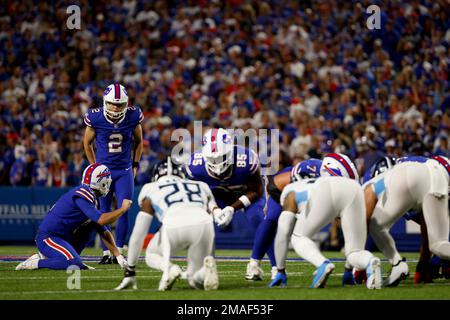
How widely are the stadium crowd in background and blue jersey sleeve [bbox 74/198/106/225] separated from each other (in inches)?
269

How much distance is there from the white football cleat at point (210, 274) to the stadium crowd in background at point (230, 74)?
8.04 m

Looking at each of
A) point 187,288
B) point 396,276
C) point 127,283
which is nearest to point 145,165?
point 187,288

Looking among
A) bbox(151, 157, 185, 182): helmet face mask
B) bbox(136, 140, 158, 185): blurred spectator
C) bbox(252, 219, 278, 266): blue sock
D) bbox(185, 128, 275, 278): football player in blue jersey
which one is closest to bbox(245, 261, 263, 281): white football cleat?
bbox(252, 219, 278, 266): blue sock

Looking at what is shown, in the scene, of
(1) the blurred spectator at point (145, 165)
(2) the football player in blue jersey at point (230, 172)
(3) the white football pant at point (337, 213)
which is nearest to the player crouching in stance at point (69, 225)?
(2) the football player in blue jersey at point (230, 172)

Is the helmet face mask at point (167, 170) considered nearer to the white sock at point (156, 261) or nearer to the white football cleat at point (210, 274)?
the white sock at point (156, 261)

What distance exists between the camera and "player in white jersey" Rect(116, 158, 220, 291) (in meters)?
8.12

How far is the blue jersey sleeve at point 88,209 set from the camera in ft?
32.1

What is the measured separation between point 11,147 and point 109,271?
9.15 m

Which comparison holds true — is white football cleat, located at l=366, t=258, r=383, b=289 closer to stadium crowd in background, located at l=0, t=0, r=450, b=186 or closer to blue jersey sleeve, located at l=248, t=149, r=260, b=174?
blue jersey sleeve, located at l=248, t=149, r=260, b=174

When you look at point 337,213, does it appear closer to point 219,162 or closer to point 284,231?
point 284,231

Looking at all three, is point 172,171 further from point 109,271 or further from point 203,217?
point 203,217

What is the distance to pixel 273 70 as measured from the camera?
796 inches

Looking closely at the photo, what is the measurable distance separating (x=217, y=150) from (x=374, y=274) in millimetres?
2127

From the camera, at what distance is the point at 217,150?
31.4 ft
